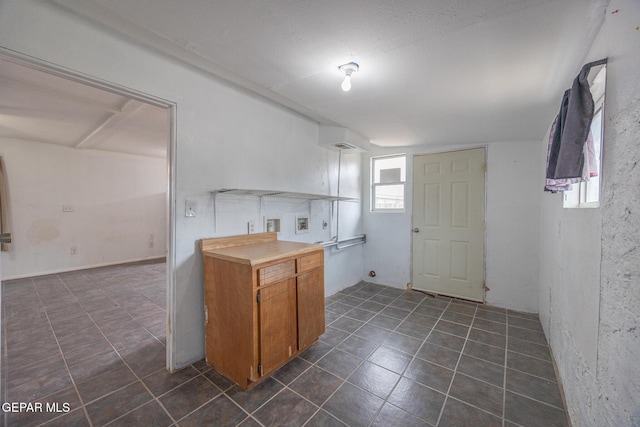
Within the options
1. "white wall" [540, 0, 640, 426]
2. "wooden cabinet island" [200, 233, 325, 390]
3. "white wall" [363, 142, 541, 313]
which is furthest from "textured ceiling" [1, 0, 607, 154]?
"wooden cabinet island" [200, 233, 325, 390]

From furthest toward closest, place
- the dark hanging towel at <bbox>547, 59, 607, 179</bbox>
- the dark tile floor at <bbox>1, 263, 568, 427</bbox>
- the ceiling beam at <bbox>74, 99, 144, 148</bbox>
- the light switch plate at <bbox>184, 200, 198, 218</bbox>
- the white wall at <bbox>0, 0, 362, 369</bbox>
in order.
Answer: the ceiling beam at <bbox>74, 99, 144, 148</bbox> < the light switch plate at <bbox>184, 200, 198, 218</bbox> < the dark tile floor at <bbox>1, 263, 568, 427</bbox> < the white wall at <bbox>0, 0, 362, 369</bbox> < the dark hanging towel at <bbox>547, 59, 607, 179</bbox>

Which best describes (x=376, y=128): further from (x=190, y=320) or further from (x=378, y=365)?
(x=190, y=320)

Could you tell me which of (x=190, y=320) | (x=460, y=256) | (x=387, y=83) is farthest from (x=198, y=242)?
(x=460, y=256)

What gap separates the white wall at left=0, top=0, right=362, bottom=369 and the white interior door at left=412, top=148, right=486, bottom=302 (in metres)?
1.95

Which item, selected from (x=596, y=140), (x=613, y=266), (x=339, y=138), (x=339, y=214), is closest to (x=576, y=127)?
(x=596, y=140)

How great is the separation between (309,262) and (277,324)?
1.85 feet

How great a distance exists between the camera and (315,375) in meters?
1.86

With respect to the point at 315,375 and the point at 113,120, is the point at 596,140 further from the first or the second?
the point at 113,120

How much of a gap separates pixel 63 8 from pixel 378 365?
122 inches

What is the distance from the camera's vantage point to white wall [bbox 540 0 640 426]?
83 centimetres

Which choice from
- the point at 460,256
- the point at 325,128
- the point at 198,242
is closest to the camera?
the point at 198,242

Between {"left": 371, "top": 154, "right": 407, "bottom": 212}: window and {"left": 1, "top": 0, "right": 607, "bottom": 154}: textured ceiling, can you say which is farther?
{"left": 371, "top": 154, "right": 407, "bottom": 212}: window

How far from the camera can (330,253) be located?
3.50 m
